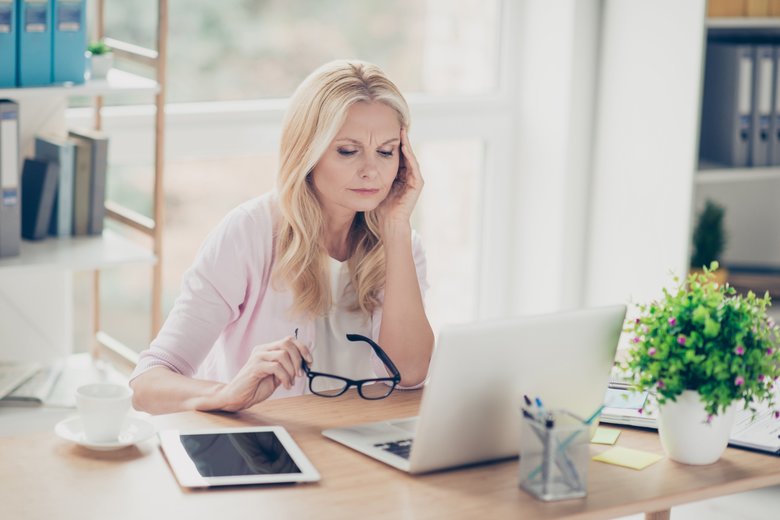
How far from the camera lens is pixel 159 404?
2088 millimetres

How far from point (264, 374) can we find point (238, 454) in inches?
7.6

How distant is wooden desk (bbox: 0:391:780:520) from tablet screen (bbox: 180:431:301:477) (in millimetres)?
42

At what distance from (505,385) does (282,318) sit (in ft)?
2.47

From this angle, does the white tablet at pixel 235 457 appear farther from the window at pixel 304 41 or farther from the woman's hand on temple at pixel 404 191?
the window at pixel 304 41

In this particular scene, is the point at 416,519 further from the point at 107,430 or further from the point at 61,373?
the point at 61,373

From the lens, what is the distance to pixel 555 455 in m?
1.63

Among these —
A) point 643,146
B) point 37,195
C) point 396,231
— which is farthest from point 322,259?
point 643,146

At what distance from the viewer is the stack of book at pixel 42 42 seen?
2689mm

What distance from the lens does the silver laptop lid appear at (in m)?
1.63

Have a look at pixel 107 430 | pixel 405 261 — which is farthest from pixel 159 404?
pixel 405 261

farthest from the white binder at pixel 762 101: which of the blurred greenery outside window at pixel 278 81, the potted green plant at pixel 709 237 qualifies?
the blurred greenery outside window at pixel 278 81

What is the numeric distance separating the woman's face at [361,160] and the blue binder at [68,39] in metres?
0.83

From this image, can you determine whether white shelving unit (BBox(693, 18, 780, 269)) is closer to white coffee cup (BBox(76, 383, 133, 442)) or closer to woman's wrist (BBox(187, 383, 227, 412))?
woman's wrist (BBox(187, 383, 227, 412))

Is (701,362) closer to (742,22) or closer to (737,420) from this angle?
(737,420)
